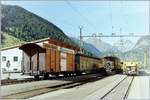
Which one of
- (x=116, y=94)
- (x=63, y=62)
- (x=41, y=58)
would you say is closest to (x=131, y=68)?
(x=63, y=62)

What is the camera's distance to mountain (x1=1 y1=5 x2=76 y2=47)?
10050 cm

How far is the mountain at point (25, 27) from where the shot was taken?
10050 centimetres

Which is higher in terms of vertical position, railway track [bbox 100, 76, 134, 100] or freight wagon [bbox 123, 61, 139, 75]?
freight wagon [bbox 123, 61, 139, 75]

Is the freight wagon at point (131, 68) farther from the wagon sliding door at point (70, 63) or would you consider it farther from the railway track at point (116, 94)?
the railway track at point (116, 94)

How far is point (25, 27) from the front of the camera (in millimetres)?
109062

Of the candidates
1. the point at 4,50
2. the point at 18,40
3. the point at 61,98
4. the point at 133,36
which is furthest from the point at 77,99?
the point at 18,40

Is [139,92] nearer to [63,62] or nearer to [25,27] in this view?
[63,62]

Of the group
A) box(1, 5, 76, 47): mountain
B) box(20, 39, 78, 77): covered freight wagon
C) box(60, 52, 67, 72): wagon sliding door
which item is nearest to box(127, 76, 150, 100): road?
box(20, 39, 78, 77): covered freight wagon

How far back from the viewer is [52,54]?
38188mm

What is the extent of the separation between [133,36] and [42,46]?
29.8 meters

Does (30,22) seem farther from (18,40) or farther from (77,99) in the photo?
(77,99)

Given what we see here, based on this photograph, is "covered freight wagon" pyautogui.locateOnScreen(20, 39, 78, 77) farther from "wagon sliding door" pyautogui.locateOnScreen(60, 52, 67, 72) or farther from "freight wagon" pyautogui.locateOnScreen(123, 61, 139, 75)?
"freight wagon" pyautogui.locateOnScreen(123, 61, 139, 75)

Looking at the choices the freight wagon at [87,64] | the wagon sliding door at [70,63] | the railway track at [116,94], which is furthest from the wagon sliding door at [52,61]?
the railway track at [116,94]

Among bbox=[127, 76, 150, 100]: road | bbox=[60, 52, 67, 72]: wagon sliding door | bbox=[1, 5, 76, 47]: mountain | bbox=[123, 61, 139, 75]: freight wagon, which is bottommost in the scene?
bbox=[127, 76, 150, 100]: road
